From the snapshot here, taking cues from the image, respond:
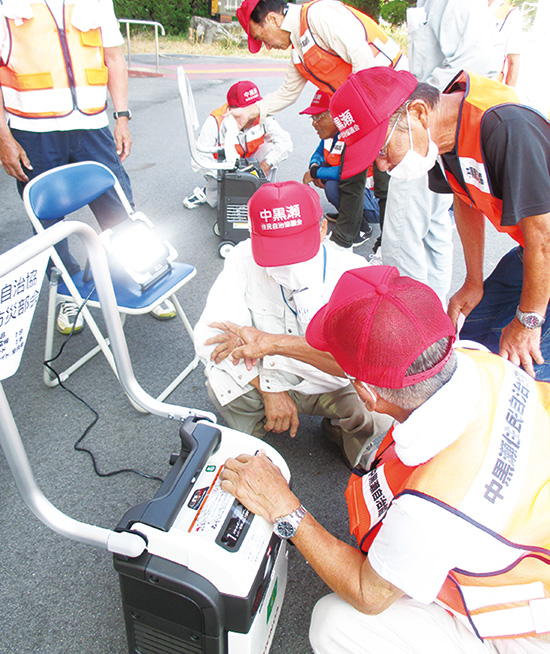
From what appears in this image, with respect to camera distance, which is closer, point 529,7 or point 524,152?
point 524,152

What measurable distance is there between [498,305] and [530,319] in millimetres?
392

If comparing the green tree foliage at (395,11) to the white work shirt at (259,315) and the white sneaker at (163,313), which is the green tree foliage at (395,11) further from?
the white work shirt at (259,315)

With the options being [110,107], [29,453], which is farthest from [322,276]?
[110,107]

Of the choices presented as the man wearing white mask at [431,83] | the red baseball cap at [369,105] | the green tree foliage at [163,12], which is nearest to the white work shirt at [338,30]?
the man wearing white mask at [431,83]

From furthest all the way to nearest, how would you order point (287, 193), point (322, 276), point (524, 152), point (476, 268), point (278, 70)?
1. point (278, 70)
2. point (476, 268)
3. point (322, 276)
4. point (287, 193)
5. point (524, 152)

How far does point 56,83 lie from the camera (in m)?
2.30

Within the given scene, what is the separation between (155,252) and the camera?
2.28m

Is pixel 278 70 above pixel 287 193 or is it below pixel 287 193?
below

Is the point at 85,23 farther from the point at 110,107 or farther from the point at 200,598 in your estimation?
the point at 110,107

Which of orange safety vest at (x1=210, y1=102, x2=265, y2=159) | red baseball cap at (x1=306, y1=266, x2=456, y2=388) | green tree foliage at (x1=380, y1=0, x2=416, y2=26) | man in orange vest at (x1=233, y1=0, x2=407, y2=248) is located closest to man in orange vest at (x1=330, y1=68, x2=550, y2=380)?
red baseball cap at (x1=306, y1=266, x2=456, y2=388)

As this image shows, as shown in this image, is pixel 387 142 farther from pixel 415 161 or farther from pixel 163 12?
pixel 163 12

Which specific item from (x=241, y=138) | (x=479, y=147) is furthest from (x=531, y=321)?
(x=241, y=138)

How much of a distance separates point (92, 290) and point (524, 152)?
171 centimetres

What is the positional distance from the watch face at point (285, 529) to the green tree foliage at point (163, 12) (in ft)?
57.8
